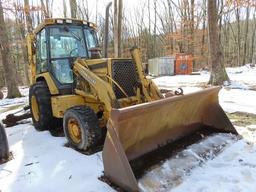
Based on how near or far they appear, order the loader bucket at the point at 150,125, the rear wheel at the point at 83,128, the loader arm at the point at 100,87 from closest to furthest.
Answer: the loader bucket at the point at 150,125 → the rear wheel at the point at 83,128 → the loader arm at the point at 100,87

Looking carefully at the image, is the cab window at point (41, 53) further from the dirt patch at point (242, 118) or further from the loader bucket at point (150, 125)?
the dirt patch at point (242, 118)

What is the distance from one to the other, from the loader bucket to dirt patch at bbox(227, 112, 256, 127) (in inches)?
38.0

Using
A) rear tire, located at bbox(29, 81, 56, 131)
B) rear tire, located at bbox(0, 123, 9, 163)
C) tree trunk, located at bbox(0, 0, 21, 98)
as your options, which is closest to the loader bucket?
rear tire, located at bbox(0, 123, 9, 163)

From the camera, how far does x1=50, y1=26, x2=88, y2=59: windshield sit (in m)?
5.80

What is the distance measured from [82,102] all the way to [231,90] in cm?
632

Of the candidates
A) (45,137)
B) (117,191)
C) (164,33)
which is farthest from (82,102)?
(164,33)

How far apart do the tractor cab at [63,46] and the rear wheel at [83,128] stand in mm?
1117

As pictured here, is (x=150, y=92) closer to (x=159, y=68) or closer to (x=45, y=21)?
(x=45, y=21)

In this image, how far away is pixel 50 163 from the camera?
13.8 ft

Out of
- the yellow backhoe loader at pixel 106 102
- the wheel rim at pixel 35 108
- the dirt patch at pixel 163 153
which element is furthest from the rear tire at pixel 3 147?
the dirt patch at pixel 163 153

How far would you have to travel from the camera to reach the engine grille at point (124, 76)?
488 centimetres

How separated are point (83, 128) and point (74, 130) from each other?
375mm

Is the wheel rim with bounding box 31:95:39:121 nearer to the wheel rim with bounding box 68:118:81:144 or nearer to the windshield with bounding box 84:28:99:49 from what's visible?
the windshield with bounding box 84:28:99:49

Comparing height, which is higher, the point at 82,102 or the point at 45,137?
the point at 82,102
